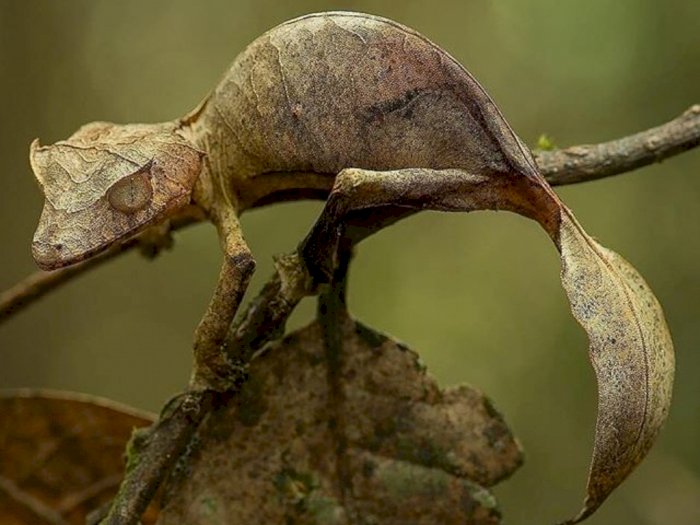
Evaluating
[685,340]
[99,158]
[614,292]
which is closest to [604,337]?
[614,292]

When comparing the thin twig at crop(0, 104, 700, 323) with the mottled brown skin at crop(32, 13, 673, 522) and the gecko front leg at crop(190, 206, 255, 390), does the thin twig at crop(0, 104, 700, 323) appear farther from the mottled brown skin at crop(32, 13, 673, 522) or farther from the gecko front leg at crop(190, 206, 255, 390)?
the gecko front leg at crop(190, 206, 255, 390)

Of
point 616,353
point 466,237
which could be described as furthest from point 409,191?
point 466,237

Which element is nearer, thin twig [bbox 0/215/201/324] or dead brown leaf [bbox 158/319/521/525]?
dead brown leaf [bbox 158/319/521/525]

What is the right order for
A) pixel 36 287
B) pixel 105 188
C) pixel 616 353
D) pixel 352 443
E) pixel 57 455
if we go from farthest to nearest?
pixel 36 287, pixel 57 455, pixel 352 443, pixel 105 188, pixel 616 353

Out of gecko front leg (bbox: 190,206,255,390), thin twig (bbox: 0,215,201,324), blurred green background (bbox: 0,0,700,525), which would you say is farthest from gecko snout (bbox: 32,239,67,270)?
blurred green background (bbox: 0,0,700,525)

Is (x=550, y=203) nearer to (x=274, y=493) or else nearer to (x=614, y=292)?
(x=614, y=292)

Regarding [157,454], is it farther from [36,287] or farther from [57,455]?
[36,287]

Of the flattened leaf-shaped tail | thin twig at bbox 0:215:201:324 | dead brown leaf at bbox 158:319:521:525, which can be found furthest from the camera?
thin twig at bbox 0:215:201:324
